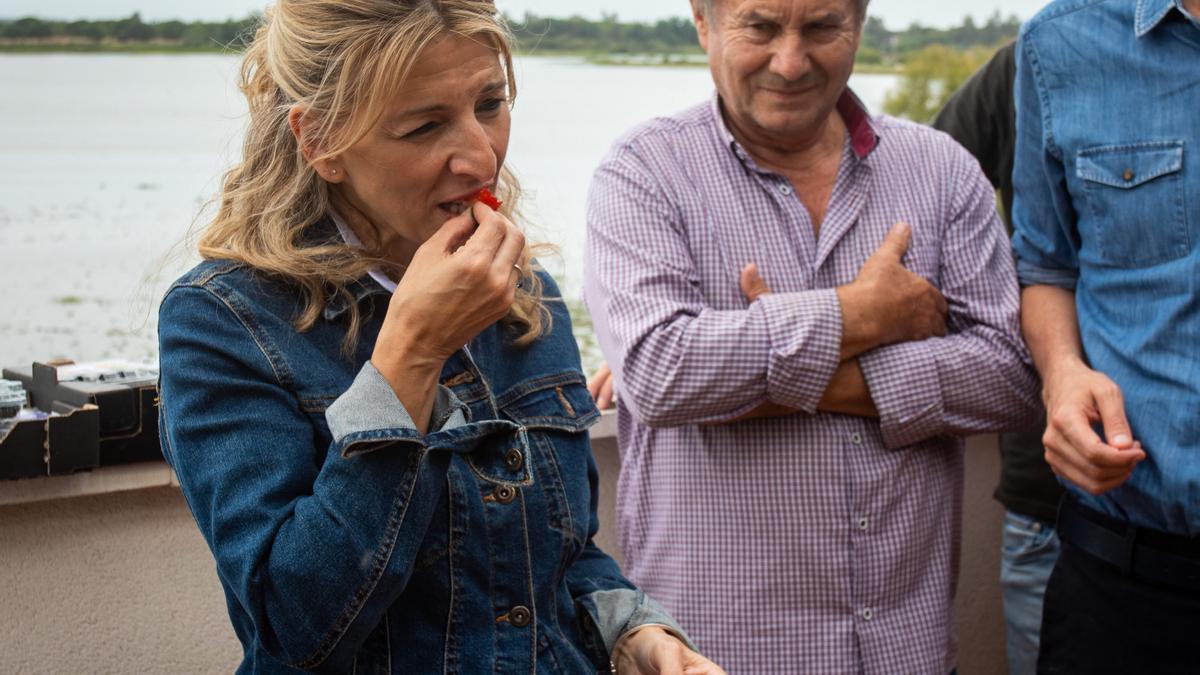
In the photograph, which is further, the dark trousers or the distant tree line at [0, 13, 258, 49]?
the distant tree line at [0, 13, 258, 49]

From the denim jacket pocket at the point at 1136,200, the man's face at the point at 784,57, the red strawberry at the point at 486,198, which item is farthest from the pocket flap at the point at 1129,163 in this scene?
the red strawberry at the point at 486,198

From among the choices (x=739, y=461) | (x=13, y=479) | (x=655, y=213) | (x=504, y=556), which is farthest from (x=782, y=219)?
(x=13, y=479)

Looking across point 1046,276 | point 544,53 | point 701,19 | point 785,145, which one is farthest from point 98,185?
point 1046,276

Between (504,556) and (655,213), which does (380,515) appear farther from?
(655,213)

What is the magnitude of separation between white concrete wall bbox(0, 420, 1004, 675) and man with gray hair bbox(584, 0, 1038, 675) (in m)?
0.77

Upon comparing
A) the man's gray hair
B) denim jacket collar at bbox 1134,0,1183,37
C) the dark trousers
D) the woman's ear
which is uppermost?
denim jacket collar at bbox 1134,0,1183,37

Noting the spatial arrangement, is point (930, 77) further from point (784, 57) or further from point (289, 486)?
point (289, 486)

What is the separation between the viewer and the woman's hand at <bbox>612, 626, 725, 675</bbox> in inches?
56.9

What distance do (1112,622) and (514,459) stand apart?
1122 millimetres

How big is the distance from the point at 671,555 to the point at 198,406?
1005 mm

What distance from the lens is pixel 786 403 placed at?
6.33ft

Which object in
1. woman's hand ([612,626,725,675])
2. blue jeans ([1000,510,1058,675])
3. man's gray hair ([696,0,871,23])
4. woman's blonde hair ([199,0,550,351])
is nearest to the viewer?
woman's blonde hair ([199,0,550,351])

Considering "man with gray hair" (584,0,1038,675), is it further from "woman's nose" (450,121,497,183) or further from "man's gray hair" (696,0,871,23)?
"woman's nose" (450,121,497,183)

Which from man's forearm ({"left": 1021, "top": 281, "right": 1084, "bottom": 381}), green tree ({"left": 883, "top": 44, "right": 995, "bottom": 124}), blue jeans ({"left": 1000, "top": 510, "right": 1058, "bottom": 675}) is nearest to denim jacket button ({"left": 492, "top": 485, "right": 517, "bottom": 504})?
man's forearm ({"left": 1021, "top": 281, "right": 1084, "bottom": 381})
